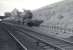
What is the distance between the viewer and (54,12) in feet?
131

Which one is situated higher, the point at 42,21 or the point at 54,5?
the point at 54,5

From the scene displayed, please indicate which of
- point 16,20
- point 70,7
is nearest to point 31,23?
point 70,7

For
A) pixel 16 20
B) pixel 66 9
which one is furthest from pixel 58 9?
pixel 16 20

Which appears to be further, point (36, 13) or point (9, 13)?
point (9, 13)

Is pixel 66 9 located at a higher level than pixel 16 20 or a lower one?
higher

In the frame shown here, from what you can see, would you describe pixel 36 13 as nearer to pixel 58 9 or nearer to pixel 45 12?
pixel 45 12

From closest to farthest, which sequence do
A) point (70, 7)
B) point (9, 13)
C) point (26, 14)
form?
point (70, 7), point (26, 14), point (9, 13)

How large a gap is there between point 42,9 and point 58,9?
6479mm

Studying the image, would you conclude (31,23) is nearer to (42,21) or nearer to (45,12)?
(42,21)

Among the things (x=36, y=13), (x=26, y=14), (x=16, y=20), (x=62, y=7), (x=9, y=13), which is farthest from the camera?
(x=9, y=13)

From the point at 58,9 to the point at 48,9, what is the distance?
12.0ft

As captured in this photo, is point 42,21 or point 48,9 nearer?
point 42,21

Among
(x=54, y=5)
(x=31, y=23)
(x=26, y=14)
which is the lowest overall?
(x=31, y=23)

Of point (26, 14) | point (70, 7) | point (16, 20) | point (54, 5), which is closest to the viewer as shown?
point (70, 7)
